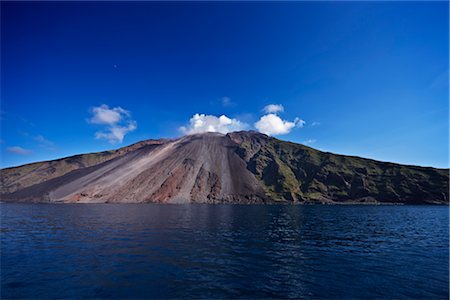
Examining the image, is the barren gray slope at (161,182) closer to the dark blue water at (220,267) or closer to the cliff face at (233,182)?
the cliff face at (233,182)

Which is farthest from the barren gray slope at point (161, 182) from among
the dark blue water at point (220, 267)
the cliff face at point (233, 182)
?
the dark blue water at point (220, 267)

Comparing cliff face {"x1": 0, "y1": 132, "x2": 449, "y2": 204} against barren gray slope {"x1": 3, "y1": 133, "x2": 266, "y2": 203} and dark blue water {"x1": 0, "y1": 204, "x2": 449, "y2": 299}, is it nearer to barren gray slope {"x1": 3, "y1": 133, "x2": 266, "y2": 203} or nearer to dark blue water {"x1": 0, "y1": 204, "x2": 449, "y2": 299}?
barren gray slope {"x1": 3, "y1": 133, "x2": 266, "y2": 203}

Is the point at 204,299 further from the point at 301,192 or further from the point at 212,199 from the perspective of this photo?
the point at 301,192

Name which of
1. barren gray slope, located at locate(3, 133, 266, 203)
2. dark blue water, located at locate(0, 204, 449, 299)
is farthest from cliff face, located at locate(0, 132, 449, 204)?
dark blue water, located at locate(0, 204, 449, 299)

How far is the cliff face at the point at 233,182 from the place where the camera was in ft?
502

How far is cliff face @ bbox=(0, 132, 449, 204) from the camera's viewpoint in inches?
6029

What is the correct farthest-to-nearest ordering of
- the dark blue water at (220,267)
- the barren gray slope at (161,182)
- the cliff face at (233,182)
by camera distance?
the cliff face at (233,182)
the barren gray slope at (161,182)
the dark blue water at (220,267)

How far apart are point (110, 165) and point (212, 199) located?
9235 centimetres

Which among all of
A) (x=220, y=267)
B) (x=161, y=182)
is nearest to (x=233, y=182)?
(x=161, y=182)

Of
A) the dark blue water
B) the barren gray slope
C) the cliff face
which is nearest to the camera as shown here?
the dark blue water

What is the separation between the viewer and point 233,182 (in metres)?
168

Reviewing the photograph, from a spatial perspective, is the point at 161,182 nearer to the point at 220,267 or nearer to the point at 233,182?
the point at 233,182

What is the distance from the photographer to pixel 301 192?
567 feet

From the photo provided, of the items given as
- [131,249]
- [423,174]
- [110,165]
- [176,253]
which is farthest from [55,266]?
[423,174]
